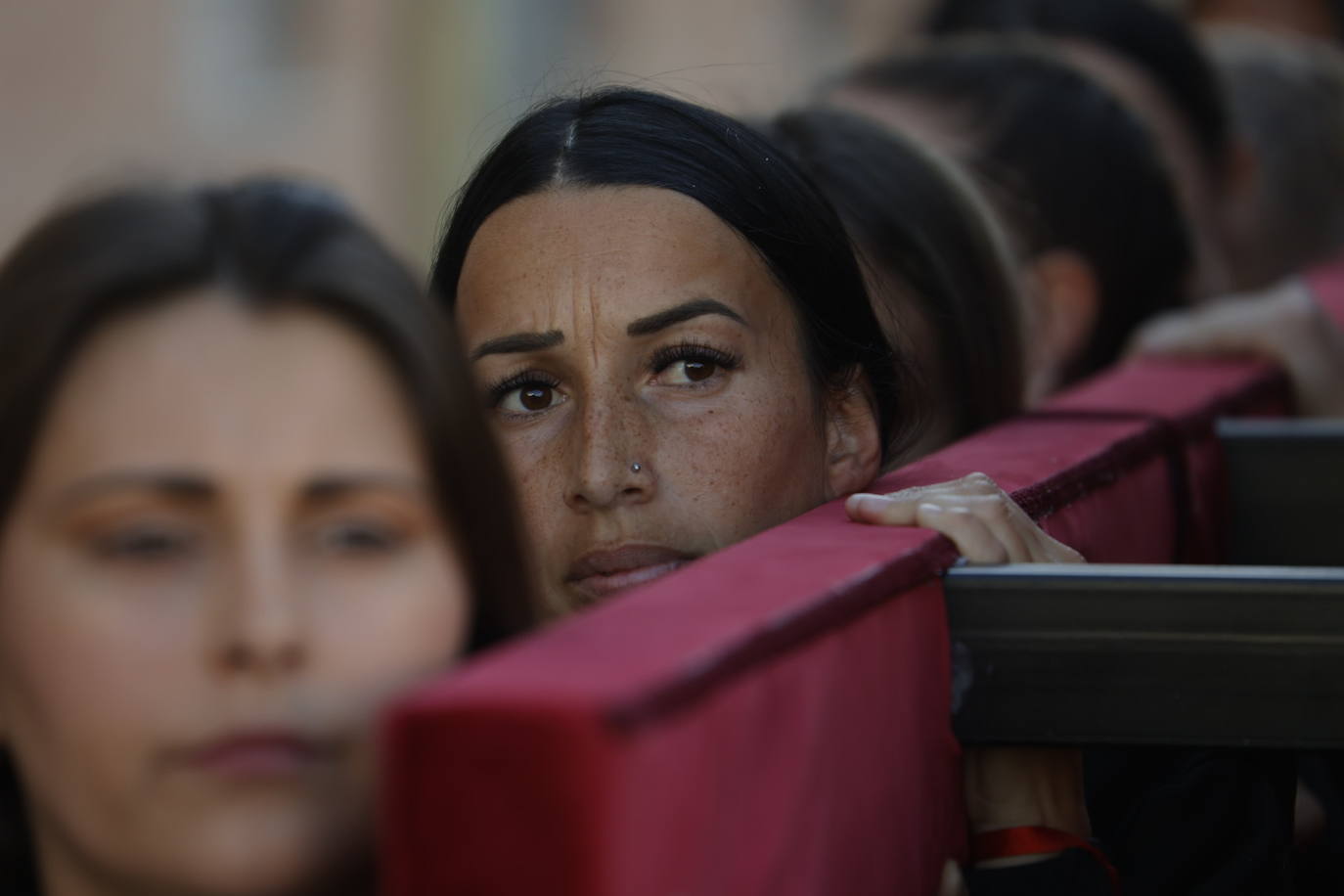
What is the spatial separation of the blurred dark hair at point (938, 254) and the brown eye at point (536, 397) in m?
0.48

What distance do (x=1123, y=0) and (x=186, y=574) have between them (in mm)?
3040

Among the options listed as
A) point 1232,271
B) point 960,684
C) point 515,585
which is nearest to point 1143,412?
point 960,684

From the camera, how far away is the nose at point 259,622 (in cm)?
80

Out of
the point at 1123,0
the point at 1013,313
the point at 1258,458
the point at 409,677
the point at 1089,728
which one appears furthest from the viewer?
the point at 1123,0

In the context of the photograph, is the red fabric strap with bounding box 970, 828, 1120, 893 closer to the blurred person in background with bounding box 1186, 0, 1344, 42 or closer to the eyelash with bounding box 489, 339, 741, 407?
the eyelash with bounding box 489, 339, 741, 407

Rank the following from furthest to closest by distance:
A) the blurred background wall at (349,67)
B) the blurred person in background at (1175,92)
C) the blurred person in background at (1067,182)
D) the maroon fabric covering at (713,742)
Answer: the blurred background wall at (349,67), the blurred person in background at (1175,92), the blurred person in background at (1067,182), the maroon fabric covering at (713,742)

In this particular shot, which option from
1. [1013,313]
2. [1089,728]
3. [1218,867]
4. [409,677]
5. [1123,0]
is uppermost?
[1123,0]

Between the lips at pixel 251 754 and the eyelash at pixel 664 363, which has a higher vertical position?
the eyelash at pixel 664 363

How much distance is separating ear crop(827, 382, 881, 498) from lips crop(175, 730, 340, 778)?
798mm

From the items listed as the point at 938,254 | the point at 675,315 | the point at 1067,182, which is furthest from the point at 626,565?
the point at 1067,182

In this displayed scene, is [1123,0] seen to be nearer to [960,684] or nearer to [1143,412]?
[1143,412]

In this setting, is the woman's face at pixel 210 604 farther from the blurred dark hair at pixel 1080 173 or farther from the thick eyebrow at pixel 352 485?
the blurred dark hair at pixel 1080 173

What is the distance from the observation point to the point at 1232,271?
3545 mm

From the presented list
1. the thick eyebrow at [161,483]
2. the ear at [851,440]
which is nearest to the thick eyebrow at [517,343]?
the ear at [851,440]
